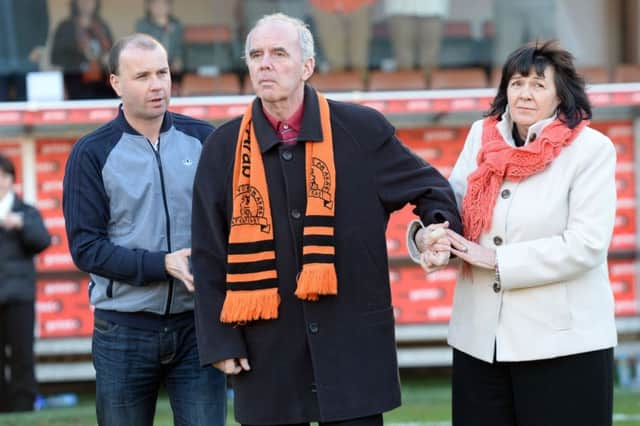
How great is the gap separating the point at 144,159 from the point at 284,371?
3.17 feet

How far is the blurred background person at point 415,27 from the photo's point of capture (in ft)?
34.6

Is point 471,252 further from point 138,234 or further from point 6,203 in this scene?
point 6,203

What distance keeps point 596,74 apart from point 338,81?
7.94 feet

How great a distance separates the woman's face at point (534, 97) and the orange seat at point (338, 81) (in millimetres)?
6382

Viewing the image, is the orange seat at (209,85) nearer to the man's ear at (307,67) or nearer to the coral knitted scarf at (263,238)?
the man's ear at (307,67)

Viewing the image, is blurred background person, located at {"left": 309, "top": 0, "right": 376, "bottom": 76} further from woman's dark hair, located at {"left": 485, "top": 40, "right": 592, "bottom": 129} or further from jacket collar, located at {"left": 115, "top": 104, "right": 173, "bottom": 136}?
woman's dark hair, located at {"left": 485, "top": 40, "right": 592, "bottom": 129}

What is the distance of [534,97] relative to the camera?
391cm

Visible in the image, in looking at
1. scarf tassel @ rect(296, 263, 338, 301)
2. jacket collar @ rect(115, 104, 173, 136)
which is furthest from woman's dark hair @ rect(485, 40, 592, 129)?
jacket collar @ rect(115, 104, 173, 136)

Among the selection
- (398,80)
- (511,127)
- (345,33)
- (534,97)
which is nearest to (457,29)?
(398,80)

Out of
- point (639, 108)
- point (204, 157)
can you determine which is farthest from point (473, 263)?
point (639, 108)

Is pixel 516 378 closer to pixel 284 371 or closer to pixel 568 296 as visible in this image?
pixel 568 296

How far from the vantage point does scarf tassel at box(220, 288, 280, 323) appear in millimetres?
3654

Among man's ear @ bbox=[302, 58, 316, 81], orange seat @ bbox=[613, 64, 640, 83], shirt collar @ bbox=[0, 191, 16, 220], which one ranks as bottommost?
shirt collar @ bbox=[0, 191, 16, 220]

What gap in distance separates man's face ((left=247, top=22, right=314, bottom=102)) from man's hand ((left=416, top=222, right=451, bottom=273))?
69 cm
